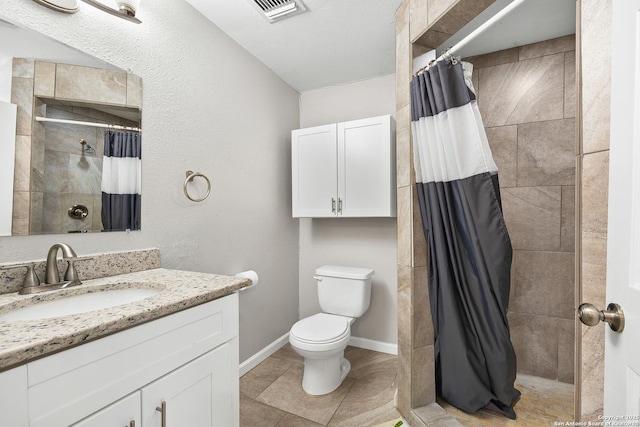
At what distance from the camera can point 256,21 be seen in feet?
6.07

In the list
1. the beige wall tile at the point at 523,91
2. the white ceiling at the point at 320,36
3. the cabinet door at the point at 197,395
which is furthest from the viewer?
the beige wall tile at the point at 523,91

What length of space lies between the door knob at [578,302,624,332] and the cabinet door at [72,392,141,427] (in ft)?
3.97

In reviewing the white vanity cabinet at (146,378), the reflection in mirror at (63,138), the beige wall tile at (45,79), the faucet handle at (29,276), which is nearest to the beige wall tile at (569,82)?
the white vanity cabinet at (146,378)

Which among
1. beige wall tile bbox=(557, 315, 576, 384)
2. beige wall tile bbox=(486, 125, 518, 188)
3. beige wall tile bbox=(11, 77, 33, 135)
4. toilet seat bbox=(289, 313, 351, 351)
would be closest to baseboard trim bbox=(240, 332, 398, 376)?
toilet seat bbox=(289, 313, 351, 351)

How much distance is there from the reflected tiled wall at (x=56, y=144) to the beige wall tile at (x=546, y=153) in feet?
8.01

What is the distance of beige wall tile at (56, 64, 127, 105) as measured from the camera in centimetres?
119

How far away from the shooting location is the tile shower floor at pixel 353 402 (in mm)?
1559

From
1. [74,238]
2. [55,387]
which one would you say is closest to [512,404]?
[55,387]

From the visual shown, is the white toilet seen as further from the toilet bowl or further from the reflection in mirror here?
the reflection in mirror

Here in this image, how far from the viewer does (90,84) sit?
128 centimetres

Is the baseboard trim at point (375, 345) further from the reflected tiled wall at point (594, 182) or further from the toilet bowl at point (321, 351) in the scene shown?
the reflected tiled wall at point (594, 182)

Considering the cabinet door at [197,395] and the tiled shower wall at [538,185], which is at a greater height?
the tiled shower wall at [538,185]

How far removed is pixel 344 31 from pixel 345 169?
0.97 meters

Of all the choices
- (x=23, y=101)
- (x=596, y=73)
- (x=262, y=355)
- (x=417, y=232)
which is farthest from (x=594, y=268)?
(x=262, y=355)
